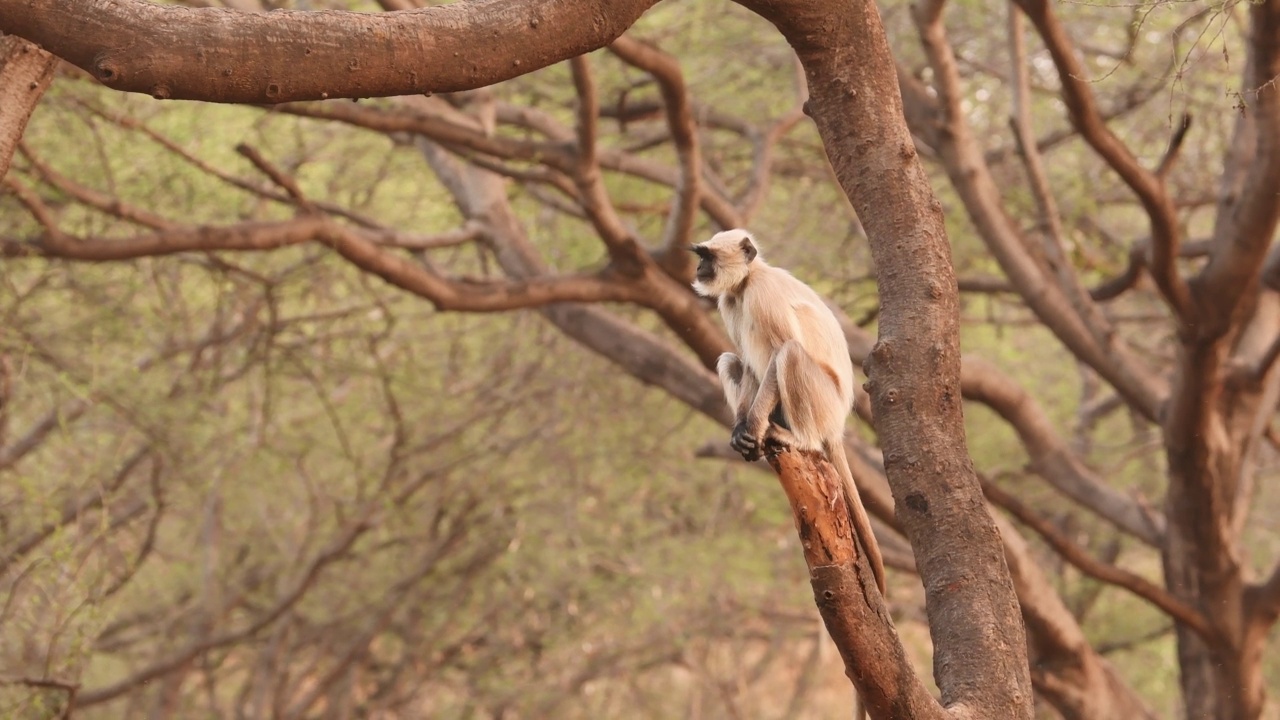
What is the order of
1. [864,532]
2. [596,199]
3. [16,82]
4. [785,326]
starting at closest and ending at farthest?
[16,82] < [864,532] < [785,326] < [596,199]

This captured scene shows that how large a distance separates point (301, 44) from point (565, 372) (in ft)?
25.0

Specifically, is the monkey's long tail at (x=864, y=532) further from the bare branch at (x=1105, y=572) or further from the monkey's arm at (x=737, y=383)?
the bare branch at (x=1105, y=572)

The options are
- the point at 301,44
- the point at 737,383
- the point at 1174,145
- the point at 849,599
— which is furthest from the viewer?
the point at 1174,145

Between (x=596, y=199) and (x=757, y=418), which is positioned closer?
(x=757, y=418)

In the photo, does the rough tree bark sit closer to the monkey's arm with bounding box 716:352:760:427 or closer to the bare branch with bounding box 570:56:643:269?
the monkey's arm with bounding box 716:352:760:427

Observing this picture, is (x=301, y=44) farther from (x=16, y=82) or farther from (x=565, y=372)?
(x=565, y=372)

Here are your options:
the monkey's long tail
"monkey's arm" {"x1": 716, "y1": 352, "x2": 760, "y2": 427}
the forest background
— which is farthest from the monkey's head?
the monkey's long tail

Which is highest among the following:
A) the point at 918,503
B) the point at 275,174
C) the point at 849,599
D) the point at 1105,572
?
the point at 275,174

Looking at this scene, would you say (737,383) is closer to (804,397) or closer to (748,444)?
(804,397)

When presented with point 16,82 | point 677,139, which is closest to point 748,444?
point 16,82

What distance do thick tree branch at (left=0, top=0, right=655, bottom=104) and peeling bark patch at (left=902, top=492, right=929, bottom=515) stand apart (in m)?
1.26

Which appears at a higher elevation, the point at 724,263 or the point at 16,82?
the point at 724,263

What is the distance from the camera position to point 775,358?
424 centimetres

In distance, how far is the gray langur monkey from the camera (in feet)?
13.6
